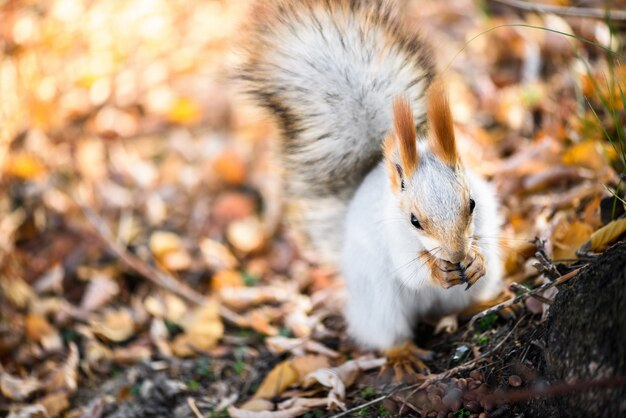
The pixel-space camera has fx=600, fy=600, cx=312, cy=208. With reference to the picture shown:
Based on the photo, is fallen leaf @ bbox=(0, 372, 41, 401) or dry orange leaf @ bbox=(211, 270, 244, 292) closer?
fallen leaf @ bbox=(0, 372, 41, 401)

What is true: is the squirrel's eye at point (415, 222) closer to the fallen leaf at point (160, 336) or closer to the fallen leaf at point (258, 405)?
the fallen leaf at point (258, 405)

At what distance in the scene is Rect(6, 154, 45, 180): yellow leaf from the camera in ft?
8.93

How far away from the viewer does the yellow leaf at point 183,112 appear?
3070 millimetres

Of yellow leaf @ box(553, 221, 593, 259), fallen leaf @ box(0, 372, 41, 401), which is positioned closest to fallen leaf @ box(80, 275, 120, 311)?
fallen leaf @ box(0, 372, 41, 401)

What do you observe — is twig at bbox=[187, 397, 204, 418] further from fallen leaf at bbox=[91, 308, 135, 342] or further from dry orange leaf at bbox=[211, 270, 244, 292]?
dry orange leaf at bbox=[211, 270, 244, 292]

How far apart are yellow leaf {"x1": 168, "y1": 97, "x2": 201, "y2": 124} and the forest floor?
11 mm

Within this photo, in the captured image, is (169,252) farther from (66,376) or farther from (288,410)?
(288,410)

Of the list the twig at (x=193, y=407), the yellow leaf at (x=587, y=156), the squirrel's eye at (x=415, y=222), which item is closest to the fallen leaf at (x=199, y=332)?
the twig at (x=193, y=407)

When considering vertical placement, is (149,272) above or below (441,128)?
below

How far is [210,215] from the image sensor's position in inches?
106

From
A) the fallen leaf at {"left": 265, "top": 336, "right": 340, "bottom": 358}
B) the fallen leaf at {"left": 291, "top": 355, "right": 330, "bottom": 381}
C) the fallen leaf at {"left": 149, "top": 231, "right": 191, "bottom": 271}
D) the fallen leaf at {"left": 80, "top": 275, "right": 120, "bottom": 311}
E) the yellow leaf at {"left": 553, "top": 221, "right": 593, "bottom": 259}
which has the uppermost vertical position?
the yellow leaf at {"left": 553, "top": 221, "right": 593, "bottom": 259}

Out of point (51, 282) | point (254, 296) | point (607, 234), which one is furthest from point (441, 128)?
point (51, 282)

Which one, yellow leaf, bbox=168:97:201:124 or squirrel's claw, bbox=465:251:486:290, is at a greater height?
yellow leaf, bbox=168:97:201:124

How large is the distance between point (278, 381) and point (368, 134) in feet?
2.45
